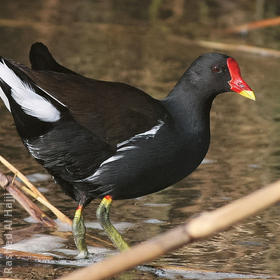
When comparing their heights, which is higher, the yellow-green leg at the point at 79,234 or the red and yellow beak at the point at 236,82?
the red and yellow beak at the point at 236,82

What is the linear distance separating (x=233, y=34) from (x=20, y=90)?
218 inches

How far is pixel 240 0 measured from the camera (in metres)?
10.7

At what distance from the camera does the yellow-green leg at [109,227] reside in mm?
3887

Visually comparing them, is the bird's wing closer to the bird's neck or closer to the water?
the bird's neck

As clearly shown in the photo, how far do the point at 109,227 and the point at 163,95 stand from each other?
124 inches

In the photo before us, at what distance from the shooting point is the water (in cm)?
400

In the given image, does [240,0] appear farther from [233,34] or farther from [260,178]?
[260,178]

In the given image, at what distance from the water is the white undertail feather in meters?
0.66

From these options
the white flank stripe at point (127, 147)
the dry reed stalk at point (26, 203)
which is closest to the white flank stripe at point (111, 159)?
the white flank stripe at point (127, 147)

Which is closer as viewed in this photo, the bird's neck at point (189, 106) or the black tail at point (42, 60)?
the bird's neck at point (189, 106)

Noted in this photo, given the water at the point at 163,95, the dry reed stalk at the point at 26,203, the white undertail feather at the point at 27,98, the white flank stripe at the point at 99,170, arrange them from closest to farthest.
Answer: the white undertail feather at the point at 27,98 → the white flank stripe at the point at 99,170 → the water at the point at 163,95 → the dry reed stalk at the point at 26,203

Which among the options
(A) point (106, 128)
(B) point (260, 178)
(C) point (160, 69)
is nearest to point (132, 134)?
(A) point (106, 128)

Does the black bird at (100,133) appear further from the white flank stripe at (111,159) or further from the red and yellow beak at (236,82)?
the red and yellow beak at (236,82)

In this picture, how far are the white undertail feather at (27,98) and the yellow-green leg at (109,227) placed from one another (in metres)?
0.51
